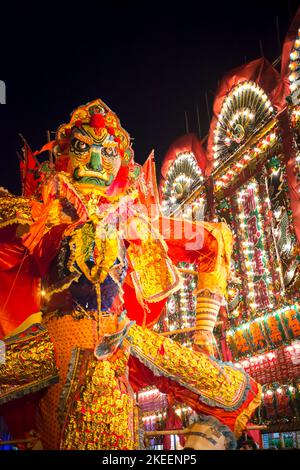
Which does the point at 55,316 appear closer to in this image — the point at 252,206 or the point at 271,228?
the point at 271,228

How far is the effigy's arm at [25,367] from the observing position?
2.90m

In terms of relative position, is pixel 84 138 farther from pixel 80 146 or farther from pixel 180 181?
pixel 180 181

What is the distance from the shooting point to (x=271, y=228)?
7.09 m

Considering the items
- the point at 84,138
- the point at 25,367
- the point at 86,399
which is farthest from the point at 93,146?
the point at 86,399

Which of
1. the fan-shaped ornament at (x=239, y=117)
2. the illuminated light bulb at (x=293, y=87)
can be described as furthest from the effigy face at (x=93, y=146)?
the fan-shaped ornament at (x=239, y=117)

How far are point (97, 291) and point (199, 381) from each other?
0.82m

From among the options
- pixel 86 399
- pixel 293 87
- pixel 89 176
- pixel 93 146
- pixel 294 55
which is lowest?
pixel 86 399

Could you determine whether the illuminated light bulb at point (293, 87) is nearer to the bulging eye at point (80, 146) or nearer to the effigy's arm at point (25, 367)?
the bulging eye at point (80, 146)

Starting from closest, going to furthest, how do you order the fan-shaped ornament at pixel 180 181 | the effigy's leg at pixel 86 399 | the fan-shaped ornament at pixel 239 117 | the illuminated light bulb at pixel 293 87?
the effigy's leg at pixel 86 399 < the illuminated light bulb at pixel 293 87 < the fan-shaped ornament at pixel 239 117 < the fan-shaped ornament at pixel 180 181

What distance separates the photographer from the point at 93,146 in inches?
138

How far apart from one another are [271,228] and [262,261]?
529 mm

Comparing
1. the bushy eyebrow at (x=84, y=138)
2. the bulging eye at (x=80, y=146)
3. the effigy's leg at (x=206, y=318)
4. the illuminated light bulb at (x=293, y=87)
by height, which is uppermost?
the illuminated light bulb at (x=293, y=87)

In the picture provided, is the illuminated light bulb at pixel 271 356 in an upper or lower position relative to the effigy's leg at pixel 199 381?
upper
